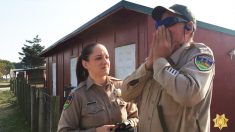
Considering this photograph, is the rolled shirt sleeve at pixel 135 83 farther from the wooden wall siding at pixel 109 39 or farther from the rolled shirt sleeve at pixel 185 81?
the wooden wall siding at pixel 109 39

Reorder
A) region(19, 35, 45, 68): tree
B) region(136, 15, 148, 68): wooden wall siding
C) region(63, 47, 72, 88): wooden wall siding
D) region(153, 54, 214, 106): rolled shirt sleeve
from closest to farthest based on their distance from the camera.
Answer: region(153, 54, 214, 106): rolled shirt sleeve
region(136, 15, 148, 68): wooden wall siding
region(63, 47, 72, 88): wooden wall siding
region(19, 35, 45, 68): tree

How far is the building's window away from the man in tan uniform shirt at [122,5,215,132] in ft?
12.2

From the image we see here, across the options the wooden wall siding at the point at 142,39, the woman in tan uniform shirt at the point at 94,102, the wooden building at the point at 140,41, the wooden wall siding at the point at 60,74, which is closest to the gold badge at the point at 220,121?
the wooden building at the point at 140,41

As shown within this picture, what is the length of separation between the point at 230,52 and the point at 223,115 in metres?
1.52

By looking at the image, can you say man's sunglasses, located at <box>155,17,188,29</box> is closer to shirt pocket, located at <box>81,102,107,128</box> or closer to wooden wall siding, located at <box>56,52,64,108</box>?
shirt pocket, located at <box>81,102,107,128</box>

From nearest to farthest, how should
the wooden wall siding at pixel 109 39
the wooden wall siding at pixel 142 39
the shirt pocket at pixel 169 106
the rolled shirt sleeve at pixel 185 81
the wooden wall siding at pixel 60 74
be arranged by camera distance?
the rolled shirt sleeve at pixel 185 81 < the shirt pocket at pixel 169 106 < the wooden wall siding at pixel 142 39 < the wooden wall siding at pixel 109 39 < the wooden wall siding at pixel 60 74

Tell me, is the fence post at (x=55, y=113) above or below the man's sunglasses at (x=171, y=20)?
below

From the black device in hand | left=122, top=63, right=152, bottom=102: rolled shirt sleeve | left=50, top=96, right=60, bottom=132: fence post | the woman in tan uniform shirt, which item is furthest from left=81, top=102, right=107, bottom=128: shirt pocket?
left=50, top=96, right=60, bottom=132: fence post

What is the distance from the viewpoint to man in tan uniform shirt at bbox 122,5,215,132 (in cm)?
173

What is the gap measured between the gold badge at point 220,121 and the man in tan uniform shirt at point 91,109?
4579 millimetres

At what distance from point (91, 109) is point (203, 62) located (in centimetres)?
114

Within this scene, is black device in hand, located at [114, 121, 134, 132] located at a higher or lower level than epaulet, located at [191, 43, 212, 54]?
lower

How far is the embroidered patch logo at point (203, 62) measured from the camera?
1798 mm

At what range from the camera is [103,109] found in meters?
2.64
